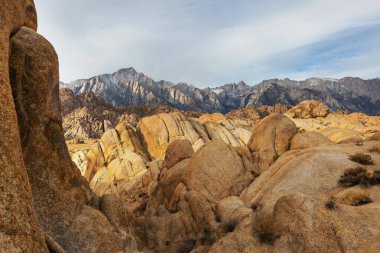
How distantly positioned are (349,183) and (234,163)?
1418cm

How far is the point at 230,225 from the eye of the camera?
2478cm

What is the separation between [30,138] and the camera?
17.2 m

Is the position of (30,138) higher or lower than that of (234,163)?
higher

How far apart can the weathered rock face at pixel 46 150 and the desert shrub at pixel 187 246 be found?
1122 cm

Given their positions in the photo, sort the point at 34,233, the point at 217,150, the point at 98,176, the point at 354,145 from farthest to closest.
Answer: the point at 98,176
the point at 217,150
the point at 354,145
the point at 34,233

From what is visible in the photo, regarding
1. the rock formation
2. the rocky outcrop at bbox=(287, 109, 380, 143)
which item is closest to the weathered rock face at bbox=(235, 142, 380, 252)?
the rock formation

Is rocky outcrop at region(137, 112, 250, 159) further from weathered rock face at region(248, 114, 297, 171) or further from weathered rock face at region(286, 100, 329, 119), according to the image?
weathered rock face at region(248, 114, 297, 171)

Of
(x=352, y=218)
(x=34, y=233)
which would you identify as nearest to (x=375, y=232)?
(x=352, y=218)

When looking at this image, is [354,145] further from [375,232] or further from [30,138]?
[30,138]

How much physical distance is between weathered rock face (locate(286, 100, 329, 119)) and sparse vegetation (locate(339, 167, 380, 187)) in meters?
80.1

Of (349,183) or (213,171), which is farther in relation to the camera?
(213,171)

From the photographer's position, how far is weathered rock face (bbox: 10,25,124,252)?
1686cm

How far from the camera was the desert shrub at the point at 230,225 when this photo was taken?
80.6 ft

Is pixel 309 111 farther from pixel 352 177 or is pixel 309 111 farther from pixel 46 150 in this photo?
pixel 46 150
